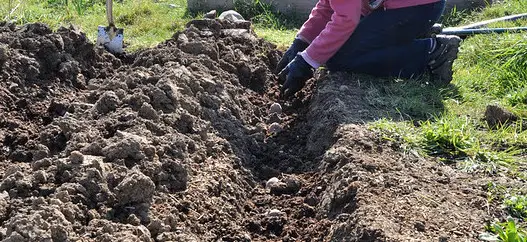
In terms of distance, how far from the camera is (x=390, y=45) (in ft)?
18.9

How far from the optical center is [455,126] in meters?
4.73

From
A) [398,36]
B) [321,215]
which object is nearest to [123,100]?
[321,215]

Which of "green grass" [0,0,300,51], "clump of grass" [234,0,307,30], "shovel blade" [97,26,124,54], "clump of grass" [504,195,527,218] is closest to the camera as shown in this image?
"clump of grass" [504,195,527,218]

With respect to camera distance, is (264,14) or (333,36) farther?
(264,14)

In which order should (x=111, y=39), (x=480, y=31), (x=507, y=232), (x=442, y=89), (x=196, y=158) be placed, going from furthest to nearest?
(x=480, y=31), (x=111, y=39), (x=442, y=89), (x=196, y=158), (x=507, y=232)

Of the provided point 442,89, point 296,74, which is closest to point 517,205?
point 442,89

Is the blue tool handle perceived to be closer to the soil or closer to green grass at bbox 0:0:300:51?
green grass at bbox 0:0:300:51

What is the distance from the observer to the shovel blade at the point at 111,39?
20.6 feet

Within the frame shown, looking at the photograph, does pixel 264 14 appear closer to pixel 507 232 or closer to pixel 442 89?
pixel 442 89

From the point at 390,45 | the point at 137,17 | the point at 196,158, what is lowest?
the point at 137,17

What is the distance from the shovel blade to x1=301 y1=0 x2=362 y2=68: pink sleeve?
1593 millimetres

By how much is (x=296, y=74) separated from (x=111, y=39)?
5.33 ft

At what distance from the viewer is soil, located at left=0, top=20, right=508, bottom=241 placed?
11.4ft

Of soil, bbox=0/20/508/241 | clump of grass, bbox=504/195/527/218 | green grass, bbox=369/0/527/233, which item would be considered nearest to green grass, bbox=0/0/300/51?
soil, bbox=0/20/508/241
